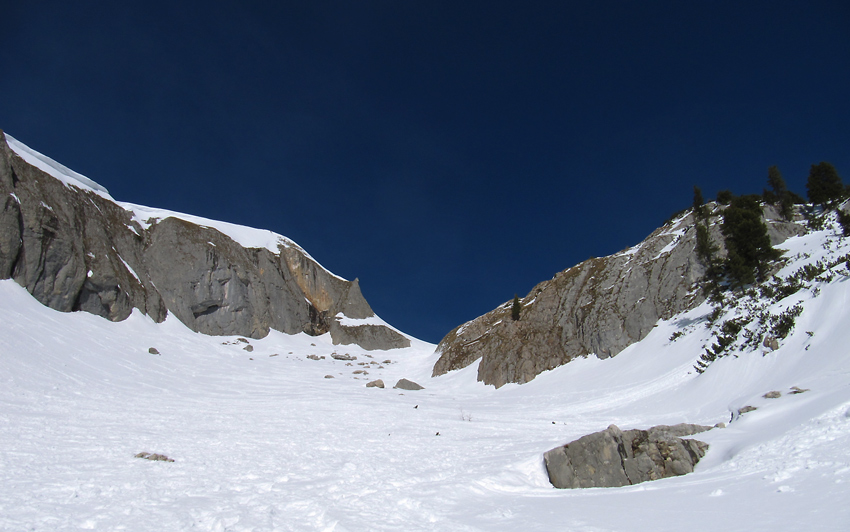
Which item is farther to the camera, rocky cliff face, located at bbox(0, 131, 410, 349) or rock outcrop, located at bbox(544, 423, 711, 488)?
rocky cliff face, located at bbox(0, 131, 410, 349)

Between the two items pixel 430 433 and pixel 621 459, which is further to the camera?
pixel 430 433

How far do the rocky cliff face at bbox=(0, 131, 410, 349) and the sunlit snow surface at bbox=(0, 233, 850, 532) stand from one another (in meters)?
7.48

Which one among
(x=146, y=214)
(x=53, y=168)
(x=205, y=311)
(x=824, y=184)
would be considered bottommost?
(x=205, y=311)

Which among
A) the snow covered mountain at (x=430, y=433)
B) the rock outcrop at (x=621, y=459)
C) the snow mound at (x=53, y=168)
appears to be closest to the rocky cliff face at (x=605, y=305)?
the snow covered mountain at (x=430, y=433)

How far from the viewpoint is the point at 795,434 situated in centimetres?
828

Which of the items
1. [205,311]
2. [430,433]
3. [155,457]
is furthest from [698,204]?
[205,311]

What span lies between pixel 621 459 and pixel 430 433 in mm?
8410

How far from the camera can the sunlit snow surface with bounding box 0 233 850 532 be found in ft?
21.9

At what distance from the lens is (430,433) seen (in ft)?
53.8

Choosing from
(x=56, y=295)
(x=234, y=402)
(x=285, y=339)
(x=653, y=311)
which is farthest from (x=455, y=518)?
(x=285, y=339)

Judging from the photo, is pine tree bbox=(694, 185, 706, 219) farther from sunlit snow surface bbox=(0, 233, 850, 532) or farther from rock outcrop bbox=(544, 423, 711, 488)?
rock outcrop bbox=(544, 423, 711, 488)

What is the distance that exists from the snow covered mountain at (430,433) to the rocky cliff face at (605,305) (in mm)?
1392

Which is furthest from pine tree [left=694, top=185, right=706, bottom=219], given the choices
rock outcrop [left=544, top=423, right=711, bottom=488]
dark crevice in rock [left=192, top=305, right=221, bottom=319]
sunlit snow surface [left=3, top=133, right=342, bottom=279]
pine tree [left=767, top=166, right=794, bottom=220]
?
sunlit snow surface [left=3, top=133, right=342, bottom=279]

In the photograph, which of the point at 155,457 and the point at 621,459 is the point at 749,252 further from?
the point at 155,457
